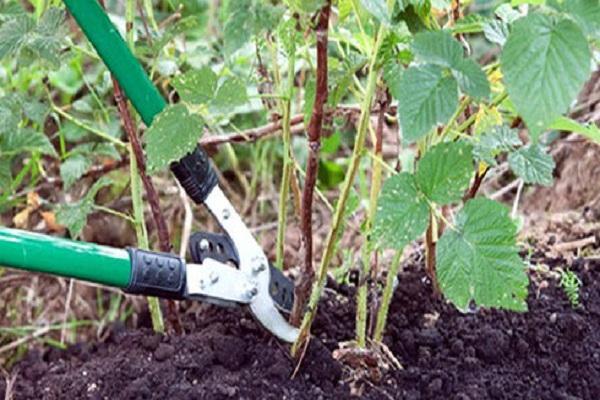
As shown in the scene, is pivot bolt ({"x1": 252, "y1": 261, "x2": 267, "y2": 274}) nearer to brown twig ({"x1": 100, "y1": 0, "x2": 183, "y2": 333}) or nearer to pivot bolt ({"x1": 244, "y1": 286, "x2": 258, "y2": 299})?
pivot bolt ({"x1": 244, "y1": 286, "x2": 258, "y2": 299})

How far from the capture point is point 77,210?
1.31m

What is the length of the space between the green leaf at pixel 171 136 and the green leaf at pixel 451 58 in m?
0.25

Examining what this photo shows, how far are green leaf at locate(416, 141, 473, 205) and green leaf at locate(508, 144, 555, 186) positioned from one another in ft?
0.35

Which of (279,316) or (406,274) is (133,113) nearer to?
(279,316)

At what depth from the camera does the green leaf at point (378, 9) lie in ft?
2.75

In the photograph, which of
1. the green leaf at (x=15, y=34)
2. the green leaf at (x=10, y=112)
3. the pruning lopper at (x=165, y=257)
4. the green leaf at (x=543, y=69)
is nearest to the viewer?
the green leaf at (x=543, y=69)

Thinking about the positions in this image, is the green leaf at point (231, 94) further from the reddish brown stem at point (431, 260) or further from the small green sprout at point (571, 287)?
the small green sprout at point (571, 287)

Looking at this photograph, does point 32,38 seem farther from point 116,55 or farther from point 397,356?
point 397,356

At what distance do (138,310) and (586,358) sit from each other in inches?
32.8

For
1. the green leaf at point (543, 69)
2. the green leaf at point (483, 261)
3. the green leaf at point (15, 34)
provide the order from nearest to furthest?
the green leaf at point (543, 69), the green leaf at point (483, 261), the green leaf at point (15, 34)

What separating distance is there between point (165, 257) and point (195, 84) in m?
0.19

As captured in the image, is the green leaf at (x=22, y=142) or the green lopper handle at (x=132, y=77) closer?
the green lopper handle at (x=132, y=77)

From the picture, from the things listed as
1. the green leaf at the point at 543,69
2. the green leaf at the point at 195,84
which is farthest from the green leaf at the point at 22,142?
the green leaf at the point at 543,69

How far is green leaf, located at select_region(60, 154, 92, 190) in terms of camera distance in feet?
4.73
